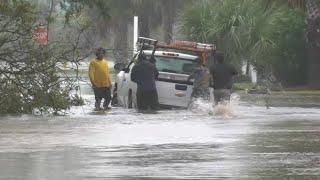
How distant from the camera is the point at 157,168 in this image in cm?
1015

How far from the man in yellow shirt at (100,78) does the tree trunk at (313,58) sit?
559 inches

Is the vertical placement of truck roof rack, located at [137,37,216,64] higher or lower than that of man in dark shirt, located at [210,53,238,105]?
higher

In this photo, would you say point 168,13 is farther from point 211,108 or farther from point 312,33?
point 211,108

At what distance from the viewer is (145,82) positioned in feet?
66.8

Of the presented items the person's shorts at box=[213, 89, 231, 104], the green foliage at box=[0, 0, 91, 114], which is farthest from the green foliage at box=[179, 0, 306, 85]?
the green foliage at box=[0, 0, 91, 114]

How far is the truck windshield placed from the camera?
21.3 metres

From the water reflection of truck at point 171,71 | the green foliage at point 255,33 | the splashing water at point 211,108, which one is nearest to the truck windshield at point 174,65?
the water reflection of truck at point 171,71

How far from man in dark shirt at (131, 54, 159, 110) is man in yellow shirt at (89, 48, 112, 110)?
2.57ft

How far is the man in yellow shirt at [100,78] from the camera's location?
20.9m

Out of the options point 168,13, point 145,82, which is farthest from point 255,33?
point 168,13

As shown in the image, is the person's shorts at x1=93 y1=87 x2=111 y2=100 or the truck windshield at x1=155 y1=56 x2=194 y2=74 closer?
the person's shorts at x1=93 y1=87 x2=111 y2=100

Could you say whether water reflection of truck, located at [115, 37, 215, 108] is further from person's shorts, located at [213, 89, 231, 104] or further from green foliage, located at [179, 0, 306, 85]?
green foliage, located at [179, 0, 306, 85]

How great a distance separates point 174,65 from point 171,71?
0.19 meters

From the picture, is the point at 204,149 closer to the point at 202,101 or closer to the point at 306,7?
the point at 202,101
